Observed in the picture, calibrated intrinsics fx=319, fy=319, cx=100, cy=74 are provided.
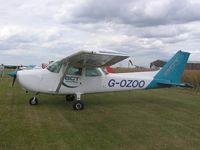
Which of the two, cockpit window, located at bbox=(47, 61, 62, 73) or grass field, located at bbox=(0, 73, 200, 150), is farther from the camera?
cockpit window, located at bbox=(47, 61, 62, 73)

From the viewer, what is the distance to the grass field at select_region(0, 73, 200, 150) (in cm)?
631

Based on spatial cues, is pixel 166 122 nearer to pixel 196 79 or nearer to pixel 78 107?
pixel 78 107

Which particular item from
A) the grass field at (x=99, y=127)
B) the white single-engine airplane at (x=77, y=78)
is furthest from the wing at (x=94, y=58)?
the grass field at (x=99, y=127)

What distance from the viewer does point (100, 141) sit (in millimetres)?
6535

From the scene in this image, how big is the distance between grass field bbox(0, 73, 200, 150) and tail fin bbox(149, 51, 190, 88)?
166cm

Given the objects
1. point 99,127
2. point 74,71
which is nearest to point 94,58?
point 74,71

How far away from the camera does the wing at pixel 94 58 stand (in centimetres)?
993

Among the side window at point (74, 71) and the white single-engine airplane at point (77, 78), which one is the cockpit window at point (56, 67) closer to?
the white single-engine airplane at point (77, 78)

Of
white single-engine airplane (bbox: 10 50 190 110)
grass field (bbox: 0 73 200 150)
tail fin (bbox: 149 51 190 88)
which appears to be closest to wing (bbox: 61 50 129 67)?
white single-engine airplane (bbox: 10 50 190 110)

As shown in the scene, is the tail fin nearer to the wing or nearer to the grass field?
the grass field

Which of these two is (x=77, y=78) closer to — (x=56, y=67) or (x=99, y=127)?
(x=56, y=67)

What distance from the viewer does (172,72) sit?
1345 cm

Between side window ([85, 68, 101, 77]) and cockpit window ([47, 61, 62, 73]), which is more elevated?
cockpit window ([47, 61, 62, 73])

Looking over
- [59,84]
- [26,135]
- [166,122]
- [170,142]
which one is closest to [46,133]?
[26,135]
